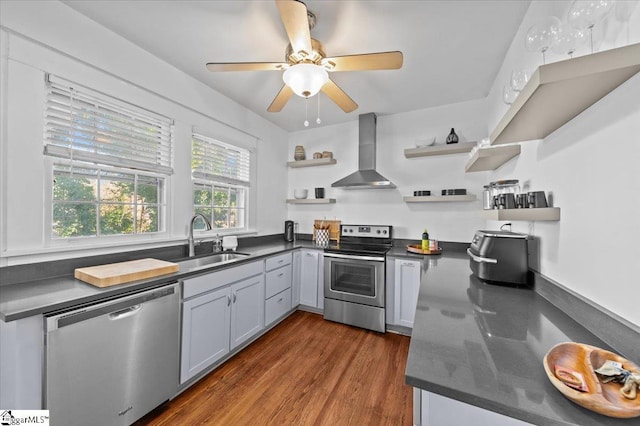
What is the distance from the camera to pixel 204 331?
6.49 feet

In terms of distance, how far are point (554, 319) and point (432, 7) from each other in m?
1.89

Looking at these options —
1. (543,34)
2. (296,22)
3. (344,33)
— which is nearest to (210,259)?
(296,22)

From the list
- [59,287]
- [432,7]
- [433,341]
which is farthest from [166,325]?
[432,7]

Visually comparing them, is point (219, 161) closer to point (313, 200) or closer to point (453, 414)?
point (313, 200)

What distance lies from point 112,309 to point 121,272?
0.84ft

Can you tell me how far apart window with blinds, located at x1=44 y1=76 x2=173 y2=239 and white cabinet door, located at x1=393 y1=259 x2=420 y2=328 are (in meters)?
2.49

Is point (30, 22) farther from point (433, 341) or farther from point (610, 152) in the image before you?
point (610, 152)

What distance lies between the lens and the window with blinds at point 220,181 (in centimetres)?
268

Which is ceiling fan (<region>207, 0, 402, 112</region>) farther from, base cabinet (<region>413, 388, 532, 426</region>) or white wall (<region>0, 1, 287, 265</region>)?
base cabinet (<region>413, 388, 532, 426</region>)

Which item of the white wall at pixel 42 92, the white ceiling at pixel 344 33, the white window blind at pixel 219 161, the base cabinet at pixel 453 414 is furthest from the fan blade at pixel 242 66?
the base cabinet at pixel 453 414

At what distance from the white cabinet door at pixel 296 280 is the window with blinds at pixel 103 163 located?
5.25 ft

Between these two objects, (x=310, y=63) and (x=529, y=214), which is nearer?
(x=529, y=214)

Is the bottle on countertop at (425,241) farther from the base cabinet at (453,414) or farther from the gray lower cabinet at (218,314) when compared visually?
the base cabinet at (453,414)

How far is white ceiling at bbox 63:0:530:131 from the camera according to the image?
5.31 feet
